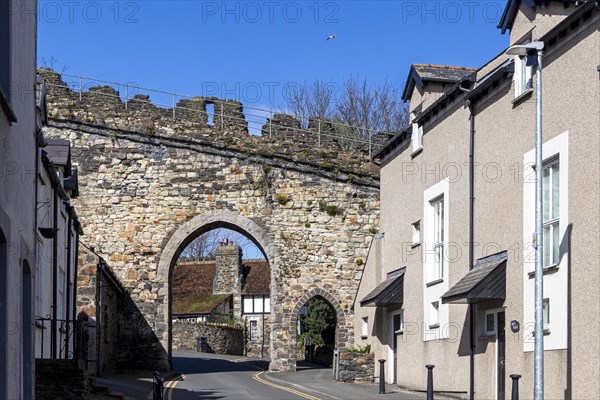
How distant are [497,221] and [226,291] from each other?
44.9m

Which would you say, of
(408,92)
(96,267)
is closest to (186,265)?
(96,267)

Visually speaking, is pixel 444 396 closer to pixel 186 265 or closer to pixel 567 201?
pixel 567 201

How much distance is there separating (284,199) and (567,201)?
19.8m

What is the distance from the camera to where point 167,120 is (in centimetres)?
3591

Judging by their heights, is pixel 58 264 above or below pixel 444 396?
above

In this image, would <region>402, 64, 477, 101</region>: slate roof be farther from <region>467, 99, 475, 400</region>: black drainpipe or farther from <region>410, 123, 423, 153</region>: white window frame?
<region>467, 99, 475, 400</region>: black drainpipe

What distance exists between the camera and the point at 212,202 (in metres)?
35.4

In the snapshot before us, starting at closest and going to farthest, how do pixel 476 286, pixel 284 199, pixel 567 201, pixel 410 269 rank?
pixel 567 201 → pixel 476 286 → pixel 410 269 → pixel 284 199

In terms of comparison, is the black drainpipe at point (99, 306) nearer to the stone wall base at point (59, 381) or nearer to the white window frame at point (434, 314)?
the white window frame at point (434, 314)

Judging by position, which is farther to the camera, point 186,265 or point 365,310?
point 186,265

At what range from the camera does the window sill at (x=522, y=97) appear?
59.1ft

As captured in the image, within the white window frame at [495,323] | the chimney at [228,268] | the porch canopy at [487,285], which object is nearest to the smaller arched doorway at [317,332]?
the chimney at [228,268]

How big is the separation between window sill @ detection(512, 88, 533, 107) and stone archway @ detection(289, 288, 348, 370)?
17.3 m

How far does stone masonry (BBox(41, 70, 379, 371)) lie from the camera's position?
35.1m
